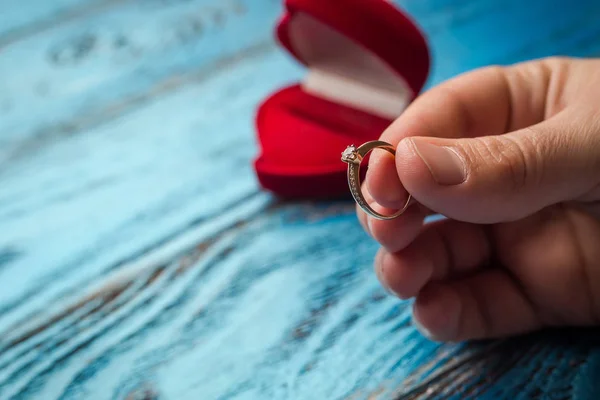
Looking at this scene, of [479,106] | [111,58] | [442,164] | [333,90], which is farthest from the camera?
[111,58]

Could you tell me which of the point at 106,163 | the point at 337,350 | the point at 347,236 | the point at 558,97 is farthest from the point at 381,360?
the point at 106,163

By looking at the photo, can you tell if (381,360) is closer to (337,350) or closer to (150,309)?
(337,350)

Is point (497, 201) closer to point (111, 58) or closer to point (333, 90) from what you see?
point (333, 90)

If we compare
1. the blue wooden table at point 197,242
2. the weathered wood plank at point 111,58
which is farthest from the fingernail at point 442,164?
the weathered wood plank at point 111,58

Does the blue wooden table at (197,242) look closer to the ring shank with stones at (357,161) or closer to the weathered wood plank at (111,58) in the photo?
the weathered wood plank at (111,58)

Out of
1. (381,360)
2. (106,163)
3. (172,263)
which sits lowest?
(381,360)

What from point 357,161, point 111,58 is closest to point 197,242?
point 357,161
